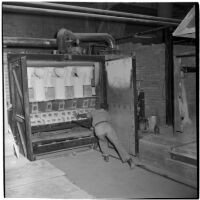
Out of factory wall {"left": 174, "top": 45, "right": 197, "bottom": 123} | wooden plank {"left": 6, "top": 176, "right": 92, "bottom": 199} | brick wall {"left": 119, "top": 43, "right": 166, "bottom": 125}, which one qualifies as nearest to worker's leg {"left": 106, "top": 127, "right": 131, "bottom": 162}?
wooden plank {"left": 6, "top": 176, "right": 92, "bottom": 199}

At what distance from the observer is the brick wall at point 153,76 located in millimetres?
8070

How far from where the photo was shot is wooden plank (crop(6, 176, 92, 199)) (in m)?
3.03

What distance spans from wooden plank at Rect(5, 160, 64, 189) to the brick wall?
4794 mm

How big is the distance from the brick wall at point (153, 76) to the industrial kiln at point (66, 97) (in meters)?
2.52

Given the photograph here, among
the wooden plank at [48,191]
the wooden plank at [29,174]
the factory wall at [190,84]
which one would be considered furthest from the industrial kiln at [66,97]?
the factory wall at [190,84]

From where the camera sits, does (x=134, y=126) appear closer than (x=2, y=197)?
No

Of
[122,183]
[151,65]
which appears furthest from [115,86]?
[151,65]

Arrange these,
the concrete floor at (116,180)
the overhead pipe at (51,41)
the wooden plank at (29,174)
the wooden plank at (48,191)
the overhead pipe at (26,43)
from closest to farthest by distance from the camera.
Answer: the wooden plank at (48,191) → the wooden plank at (29,174) → the concrete floor at (116,180) → the overhead pipe at (51,41) → the overhead pipe at (26,43)

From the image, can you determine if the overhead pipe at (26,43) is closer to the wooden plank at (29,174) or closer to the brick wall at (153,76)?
the brick wall at (153,76)

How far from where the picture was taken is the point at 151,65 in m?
8.34

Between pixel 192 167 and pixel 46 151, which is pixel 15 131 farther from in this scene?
pixel 192 167

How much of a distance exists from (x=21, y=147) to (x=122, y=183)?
7.40 ft

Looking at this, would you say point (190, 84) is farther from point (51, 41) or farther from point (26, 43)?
point (26, 43)

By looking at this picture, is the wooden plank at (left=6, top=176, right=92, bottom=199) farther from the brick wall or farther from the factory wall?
the factory wall
